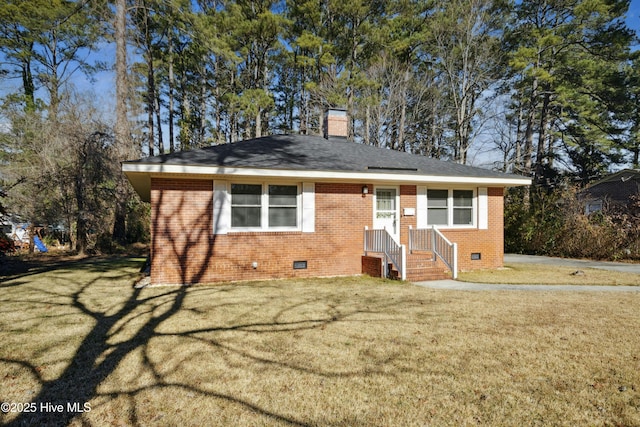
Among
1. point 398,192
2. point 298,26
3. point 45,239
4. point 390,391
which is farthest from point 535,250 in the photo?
point 45,239

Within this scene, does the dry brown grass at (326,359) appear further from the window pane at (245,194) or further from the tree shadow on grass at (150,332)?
the window pane at (245,194)

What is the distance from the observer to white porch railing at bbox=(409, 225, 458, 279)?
9.49 meters

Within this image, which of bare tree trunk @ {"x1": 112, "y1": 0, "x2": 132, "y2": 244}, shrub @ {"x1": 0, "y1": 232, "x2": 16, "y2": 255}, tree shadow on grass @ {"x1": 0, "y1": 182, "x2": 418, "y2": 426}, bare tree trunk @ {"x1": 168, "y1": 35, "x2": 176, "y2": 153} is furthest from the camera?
bare tree trunk @ {"x1": 168, "y1": 35, "x2": 176, "y2": 153}

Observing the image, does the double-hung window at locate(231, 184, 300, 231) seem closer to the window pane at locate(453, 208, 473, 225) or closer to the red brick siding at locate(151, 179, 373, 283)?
the red brick siding at locate(151, 179, 373, 283)

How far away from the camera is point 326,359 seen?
3.97 m

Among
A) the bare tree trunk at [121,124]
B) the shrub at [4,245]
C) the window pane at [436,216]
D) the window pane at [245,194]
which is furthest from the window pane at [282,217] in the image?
the bare tree trunk at [121,124]

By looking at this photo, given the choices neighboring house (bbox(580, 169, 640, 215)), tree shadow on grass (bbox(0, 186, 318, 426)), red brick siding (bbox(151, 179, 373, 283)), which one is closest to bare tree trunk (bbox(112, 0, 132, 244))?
tree shadow on grass (bbox(0, 186, 318, 426))

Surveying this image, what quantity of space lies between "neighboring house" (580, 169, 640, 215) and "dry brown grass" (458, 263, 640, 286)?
32.2 ft

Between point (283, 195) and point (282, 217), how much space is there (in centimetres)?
58

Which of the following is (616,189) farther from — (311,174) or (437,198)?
(311,174)

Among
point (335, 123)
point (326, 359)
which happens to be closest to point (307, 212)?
point (335, 123)

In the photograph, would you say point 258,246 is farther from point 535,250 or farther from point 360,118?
point 360,118

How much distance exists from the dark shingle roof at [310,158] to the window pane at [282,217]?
3.96 feet

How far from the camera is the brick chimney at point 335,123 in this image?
1396 centimetres
